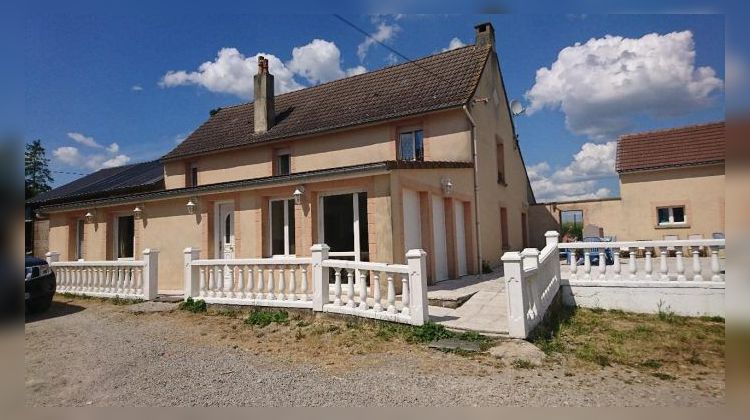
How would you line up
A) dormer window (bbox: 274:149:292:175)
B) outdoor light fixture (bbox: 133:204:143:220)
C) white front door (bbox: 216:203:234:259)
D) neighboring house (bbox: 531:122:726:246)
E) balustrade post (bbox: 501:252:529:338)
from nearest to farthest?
balustrade post (bbox: 501:252:529:338) → white front door (bbox: 216:203:234:259) → outdoor light fixture (bbox: 133:204:143:220) → dormer window (bbox: 274:149:292:175) → neighboring house (bbox: 531:122:726:246)

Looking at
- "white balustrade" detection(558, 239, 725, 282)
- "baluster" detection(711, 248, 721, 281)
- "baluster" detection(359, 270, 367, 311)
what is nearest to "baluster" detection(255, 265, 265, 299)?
"baluster" detection(359, 270, 367, 311)

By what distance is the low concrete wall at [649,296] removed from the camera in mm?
7211

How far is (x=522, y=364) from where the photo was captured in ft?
15.4

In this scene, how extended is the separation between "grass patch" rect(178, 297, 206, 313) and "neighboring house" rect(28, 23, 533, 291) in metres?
1.85

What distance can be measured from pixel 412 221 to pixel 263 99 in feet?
30.0

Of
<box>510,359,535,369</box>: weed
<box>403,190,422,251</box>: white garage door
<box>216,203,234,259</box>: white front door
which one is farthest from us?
<box>216,203,234,259</box>: white front door

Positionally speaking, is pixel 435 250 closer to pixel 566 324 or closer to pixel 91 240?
pixel 566 324

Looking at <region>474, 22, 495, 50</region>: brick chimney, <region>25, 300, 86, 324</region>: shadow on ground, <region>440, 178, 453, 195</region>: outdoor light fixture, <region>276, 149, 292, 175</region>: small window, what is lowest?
<region>25, 300, 86, 324</region>: shadow on ground

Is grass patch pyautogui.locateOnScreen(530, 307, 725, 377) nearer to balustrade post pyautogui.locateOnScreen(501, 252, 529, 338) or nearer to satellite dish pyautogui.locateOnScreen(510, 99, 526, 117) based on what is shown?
balustrade post pyautogui.locateOnScreen(501, 252, 529, 338)

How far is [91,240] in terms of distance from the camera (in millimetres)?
12383

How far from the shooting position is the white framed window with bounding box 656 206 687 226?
17266mm

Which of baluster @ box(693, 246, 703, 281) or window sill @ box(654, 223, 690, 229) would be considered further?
window sill @ box(654, 223, 690, 229)

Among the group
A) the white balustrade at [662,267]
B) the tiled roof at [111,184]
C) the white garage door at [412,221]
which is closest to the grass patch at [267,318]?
the white garage door at [412,221]

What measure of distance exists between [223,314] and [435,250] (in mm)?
4948
